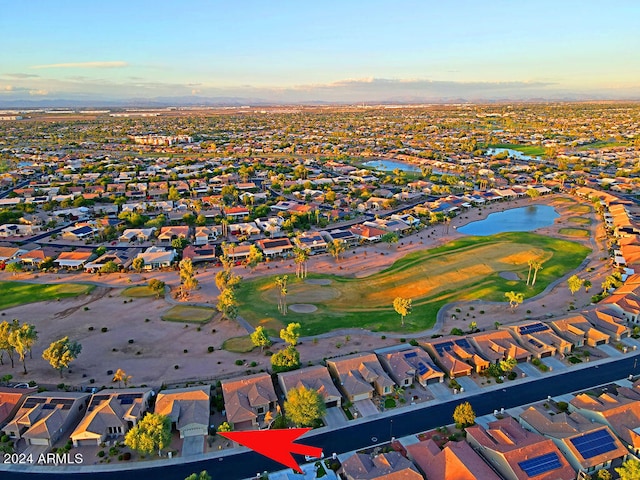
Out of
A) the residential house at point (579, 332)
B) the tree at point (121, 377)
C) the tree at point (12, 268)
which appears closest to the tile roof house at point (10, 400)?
the tree at point (121, 377)

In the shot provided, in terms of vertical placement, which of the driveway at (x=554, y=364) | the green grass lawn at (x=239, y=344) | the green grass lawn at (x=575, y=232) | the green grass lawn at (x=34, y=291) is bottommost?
the green grass lawn at (x=239, y=344)

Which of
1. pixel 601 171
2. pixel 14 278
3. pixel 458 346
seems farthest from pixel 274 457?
pixel 601 171

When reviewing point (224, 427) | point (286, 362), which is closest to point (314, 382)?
point (286, 362)

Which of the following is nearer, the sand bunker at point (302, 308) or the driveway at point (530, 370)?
the driveway at point (530, 370)

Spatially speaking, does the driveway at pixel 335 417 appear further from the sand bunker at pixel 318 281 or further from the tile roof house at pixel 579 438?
the sand bunker at pixel 318 281

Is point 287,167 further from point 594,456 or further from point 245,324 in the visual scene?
point 594,456

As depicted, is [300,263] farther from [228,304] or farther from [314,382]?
[314,382]
